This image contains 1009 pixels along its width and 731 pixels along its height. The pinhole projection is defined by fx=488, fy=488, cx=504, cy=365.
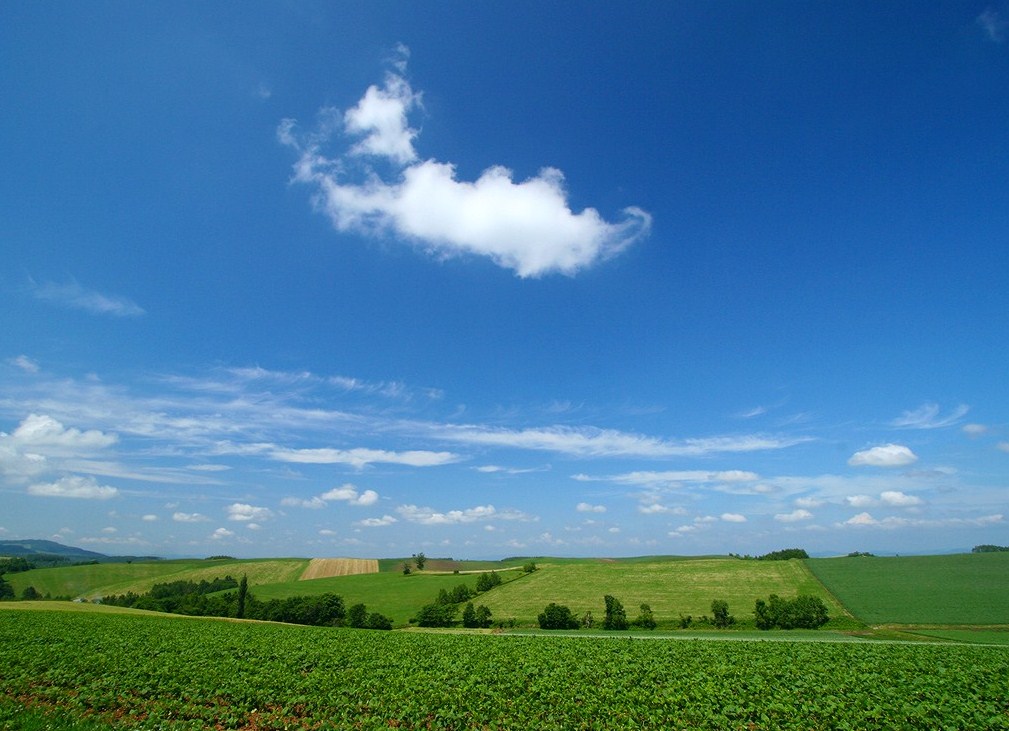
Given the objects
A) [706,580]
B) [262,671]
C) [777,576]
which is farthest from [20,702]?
[777,576]

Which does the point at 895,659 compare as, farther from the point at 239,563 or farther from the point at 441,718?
the point at 239,563

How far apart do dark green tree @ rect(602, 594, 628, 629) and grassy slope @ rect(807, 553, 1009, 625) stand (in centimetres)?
2954

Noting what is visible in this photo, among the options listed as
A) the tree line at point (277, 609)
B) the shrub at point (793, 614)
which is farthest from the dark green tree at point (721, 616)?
the tree line at point (277, 609)

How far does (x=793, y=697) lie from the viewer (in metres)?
22.0

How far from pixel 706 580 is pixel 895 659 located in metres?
61.4

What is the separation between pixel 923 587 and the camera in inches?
2906

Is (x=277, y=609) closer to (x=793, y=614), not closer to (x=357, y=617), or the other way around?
(x=357, y=617)

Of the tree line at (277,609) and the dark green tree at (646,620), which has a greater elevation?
the dark green tree at (646,620)

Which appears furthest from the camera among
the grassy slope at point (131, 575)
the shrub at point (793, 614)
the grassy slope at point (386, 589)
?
the grassy slope at point (131, 575)

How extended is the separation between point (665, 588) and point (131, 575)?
139420 millimetres

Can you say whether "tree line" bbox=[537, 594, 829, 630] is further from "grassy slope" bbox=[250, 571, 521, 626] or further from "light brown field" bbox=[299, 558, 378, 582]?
"light brown field" bbox=[299, 558, 378, 582]

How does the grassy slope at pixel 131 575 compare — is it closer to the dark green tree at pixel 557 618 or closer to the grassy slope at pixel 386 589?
the grassy slope at pixel 386 589

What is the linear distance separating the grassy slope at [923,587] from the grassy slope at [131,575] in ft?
382

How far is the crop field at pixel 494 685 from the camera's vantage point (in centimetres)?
1991
